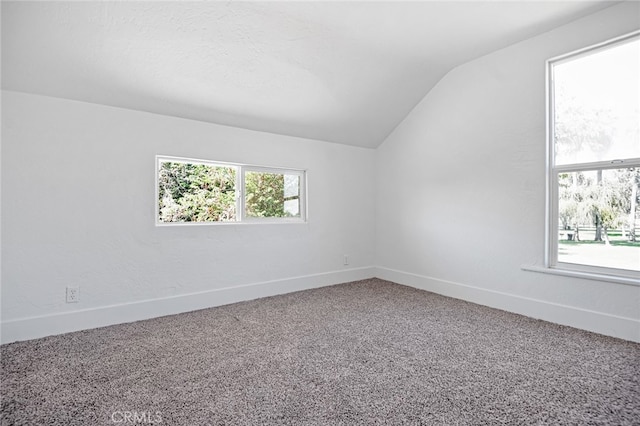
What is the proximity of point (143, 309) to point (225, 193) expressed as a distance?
138 cm

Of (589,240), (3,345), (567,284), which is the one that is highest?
(589,240)

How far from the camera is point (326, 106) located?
3.48 meters

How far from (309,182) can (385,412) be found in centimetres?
288

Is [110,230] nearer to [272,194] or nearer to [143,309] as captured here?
[143,309]

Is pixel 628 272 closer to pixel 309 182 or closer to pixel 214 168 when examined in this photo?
pixel 309 182

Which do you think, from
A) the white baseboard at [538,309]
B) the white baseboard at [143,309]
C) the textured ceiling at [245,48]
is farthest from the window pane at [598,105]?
the white baseboard at [143,309]

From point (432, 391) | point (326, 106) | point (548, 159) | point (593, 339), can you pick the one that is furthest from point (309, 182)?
point (593, 339)

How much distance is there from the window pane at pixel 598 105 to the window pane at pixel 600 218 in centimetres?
18

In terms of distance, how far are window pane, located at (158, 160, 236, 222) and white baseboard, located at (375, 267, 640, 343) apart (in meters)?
2.49

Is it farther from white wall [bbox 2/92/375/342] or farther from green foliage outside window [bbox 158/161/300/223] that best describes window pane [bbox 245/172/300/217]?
white wall [bbox 2/92/375/342]

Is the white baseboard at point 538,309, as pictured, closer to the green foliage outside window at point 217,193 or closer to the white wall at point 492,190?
the white wall at point 492,190

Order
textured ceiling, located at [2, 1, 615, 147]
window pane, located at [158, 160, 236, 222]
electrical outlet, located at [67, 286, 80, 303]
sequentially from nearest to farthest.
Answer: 1. textured ceiling, located at [2, 1, 615, 147]
2. electrical outlet, located at [67, 286, 80, 303]
3. window pane, located at [158, 160, 236, 222]

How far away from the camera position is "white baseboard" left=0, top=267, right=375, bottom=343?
2.39 m

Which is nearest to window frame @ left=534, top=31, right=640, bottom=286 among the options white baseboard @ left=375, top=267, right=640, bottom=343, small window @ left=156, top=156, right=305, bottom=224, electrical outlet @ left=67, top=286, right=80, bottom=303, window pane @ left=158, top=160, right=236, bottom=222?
white baseboard @ left=375, top=267, right=640, bottom=343
